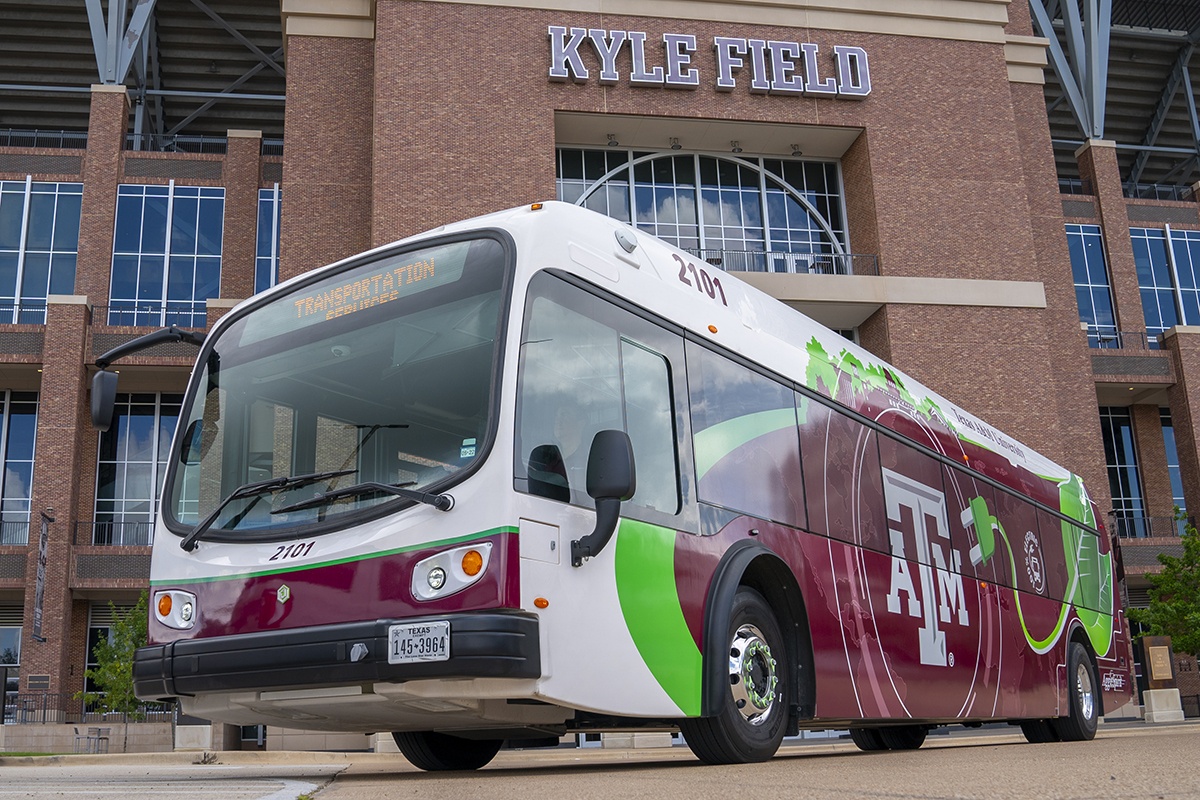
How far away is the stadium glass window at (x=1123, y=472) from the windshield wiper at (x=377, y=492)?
39905 mm

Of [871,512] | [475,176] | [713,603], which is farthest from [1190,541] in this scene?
[713,603]

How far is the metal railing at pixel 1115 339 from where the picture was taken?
41812 millimetres

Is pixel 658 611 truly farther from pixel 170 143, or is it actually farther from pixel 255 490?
pixel 170 143

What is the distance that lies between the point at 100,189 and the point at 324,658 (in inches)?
1408

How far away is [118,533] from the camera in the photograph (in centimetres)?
3531

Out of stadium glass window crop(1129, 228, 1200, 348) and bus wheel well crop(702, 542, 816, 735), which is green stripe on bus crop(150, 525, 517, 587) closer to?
bus wheel well crop(702, 542, 816, 735)

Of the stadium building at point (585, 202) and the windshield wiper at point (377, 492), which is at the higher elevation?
the stadium building at point (585, 202)

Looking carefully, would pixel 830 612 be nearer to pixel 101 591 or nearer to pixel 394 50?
pixel 394 50

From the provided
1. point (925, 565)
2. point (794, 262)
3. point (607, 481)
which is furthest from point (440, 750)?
point (794, 262)

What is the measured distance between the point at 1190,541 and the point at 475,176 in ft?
80.2

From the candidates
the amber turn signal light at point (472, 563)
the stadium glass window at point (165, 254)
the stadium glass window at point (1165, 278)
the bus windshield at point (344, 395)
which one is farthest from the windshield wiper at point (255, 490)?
the stadium glass window at point (1165, 278)

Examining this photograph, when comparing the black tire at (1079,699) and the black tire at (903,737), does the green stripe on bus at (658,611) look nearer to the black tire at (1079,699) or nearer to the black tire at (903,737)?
the black tire at (903,737)

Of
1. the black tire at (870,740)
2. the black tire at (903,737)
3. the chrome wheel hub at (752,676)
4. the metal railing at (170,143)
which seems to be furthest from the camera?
the metal railing at (170,143)

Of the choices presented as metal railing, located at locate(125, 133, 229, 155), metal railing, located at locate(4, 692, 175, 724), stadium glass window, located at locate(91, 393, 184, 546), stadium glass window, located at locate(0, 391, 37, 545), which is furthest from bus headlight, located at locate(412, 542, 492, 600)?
metal railing, located at locate(125, 133, 229, 155)
